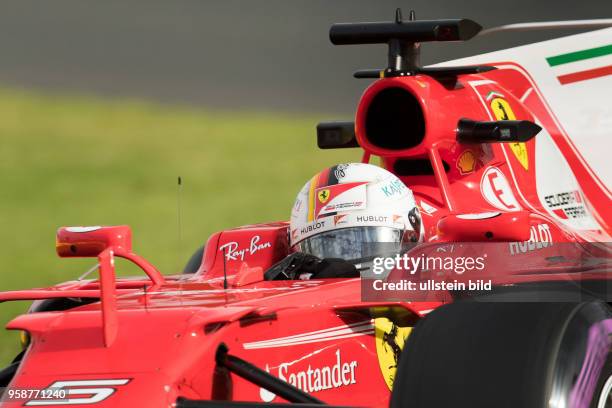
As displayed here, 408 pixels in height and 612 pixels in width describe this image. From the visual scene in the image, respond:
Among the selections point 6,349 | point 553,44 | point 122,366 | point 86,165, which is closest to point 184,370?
point 122,366

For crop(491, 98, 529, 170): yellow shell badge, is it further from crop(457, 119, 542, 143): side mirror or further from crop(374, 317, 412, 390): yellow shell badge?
crop(374, 317, 412, 390): yellow shell badge

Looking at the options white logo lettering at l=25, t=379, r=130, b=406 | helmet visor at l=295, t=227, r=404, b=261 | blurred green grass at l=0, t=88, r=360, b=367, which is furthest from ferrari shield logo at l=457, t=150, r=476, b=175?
blurred green grass at l=0, t=88, r=360, b=367

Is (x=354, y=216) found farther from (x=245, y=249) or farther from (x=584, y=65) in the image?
(x=584, y=65)

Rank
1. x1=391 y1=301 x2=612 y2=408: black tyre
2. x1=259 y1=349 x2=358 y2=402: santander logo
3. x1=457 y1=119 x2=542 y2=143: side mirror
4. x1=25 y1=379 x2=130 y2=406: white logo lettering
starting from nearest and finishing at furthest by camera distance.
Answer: x1=391 y1=301 x2=612 y2=408: black tyre → x1=25 y1=379 x2=130 y2=406: white logo lettering → x1=259 y1=349 x2=358 y2=402: santander logo → x1=457 y1=119 x2=542 y2=143: side mirror

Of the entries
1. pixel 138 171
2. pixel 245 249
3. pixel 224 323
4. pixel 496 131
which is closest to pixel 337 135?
pixel 496 131

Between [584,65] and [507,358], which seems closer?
[507,358]

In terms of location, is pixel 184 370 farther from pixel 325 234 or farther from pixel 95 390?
pixel 325 234

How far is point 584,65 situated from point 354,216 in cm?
235

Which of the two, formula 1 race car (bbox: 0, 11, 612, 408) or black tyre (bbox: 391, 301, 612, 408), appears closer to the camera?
black tyre (bbox: 391, 301, 612, 408)

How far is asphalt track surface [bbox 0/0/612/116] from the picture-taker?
16344mm

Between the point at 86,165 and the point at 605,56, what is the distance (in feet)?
30.3

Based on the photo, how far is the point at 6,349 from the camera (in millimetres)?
7941

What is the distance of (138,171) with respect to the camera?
14.7 m

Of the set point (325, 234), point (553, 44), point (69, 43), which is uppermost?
point (69, 43)
